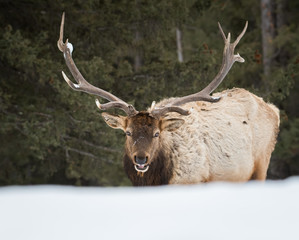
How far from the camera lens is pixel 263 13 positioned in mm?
18453

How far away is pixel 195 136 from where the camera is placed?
Answer: 7152 millimetres

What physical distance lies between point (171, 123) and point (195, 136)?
427 mm

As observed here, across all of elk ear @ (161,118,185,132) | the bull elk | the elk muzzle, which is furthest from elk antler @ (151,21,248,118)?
the elk muzzle

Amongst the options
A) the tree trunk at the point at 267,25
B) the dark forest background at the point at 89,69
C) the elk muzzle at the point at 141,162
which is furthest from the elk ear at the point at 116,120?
the tree trunk at the point at 267,25

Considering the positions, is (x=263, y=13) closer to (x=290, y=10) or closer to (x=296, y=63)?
(x=290, y=10)

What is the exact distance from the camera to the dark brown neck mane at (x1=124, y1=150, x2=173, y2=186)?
22.8 ft

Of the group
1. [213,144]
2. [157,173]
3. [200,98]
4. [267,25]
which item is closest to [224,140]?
[213,144]

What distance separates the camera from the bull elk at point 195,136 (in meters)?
6.81

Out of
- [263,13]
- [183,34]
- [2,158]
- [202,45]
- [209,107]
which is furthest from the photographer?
[183,34]

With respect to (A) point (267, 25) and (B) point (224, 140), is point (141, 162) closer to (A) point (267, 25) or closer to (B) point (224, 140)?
(B) point (224, 140)

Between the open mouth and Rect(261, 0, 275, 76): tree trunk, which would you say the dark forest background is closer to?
Rect(261, 0, 275, 76): tree trunk

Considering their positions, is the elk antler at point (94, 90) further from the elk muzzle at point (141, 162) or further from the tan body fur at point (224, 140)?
the elk muzzle at point (141, 162)

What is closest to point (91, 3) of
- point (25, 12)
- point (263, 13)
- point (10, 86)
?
point (25, 12)

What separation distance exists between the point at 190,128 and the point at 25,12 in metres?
7.23
